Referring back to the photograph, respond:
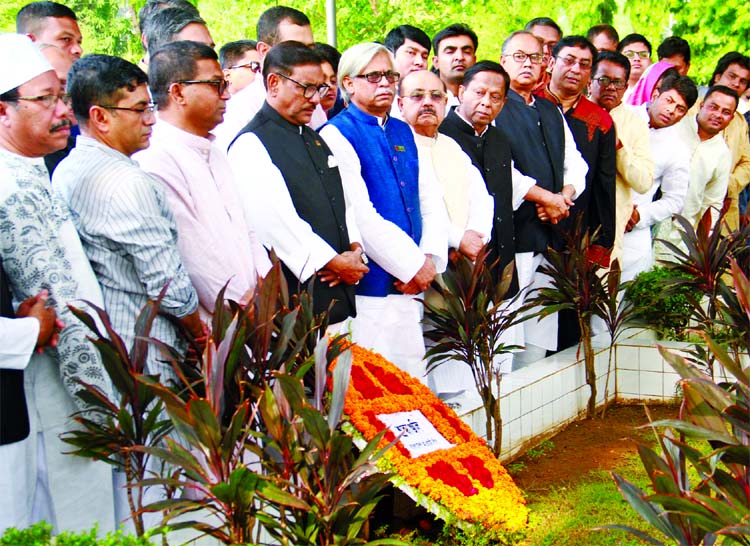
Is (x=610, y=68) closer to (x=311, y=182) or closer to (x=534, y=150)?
(x=534, y=150)

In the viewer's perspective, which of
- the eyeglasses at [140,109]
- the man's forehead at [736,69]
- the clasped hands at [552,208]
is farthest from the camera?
the man's forehead at [736,69]

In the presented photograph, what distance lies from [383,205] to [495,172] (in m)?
1.09

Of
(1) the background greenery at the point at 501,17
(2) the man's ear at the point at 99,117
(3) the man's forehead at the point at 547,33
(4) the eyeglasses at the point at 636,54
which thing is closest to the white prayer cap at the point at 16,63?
(2) the man's ear at the point at 99,117

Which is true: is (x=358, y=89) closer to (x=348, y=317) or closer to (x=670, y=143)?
(x=348, y=317)

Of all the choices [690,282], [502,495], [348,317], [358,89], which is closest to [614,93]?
[690,282]

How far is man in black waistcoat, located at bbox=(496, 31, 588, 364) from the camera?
6594mm

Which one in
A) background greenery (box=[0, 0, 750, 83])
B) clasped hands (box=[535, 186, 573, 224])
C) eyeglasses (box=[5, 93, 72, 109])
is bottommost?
clasped hands (box=[535, 186, 573, 224])

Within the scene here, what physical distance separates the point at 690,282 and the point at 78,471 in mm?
3969

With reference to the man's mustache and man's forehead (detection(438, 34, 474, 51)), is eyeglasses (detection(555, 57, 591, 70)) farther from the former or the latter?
the man's mustache

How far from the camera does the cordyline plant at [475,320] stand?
524 cm

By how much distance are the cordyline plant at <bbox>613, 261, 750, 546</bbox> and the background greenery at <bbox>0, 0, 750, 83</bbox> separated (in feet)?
49.6

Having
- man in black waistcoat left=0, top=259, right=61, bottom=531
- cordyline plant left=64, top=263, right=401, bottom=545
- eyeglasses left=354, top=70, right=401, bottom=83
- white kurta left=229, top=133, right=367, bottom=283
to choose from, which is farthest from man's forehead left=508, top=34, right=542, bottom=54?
man in black waistcoat left=0, top=259, right=61, bottom=531

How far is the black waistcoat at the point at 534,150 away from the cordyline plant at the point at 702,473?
12.0ft

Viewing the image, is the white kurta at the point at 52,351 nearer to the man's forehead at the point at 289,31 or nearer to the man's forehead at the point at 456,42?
the man's forehead at the point at 289,31
